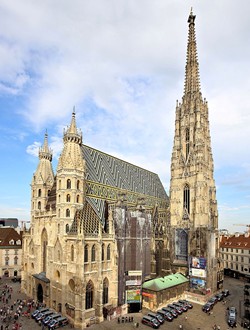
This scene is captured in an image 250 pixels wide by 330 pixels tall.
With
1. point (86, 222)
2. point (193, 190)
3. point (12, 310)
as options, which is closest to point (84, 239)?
point (86, 222)

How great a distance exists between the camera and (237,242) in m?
94.7

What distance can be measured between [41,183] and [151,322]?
38.6 m

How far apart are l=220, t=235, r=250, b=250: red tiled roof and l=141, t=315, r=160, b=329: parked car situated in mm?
53677

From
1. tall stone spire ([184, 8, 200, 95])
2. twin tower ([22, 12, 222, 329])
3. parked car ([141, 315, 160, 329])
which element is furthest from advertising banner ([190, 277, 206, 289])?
tall stone spire ([184, 8, 200, 95])

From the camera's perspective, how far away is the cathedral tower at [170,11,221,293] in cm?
6962

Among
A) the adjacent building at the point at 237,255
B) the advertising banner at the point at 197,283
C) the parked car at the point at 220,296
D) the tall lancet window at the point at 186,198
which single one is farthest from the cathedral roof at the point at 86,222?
the adjacent building at the point at 237,255

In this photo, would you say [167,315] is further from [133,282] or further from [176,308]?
[133,282]

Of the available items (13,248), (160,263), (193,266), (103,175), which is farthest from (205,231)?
(13,248)

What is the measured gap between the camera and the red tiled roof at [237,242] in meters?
90.8

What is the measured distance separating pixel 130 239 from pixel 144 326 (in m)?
17.7

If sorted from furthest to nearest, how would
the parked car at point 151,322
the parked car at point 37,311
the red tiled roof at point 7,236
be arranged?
the red tiled roof at point 7,236 < the parked car at point 37,311 < the parked car at point 151,322

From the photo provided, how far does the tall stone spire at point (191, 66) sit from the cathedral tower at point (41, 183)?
157 feet

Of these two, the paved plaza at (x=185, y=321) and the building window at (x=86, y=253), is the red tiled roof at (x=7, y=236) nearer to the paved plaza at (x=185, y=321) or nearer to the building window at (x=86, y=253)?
the paved plaza at (x=185, y=321)

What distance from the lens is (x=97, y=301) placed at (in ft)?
163
